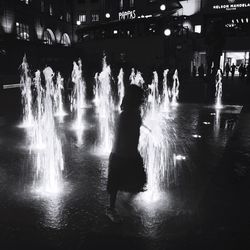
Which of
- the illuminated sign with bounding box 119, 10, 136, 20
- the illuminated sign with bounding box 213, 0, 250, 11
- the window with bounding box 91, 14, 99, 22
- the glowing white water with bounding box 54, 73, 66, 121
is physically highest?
the window with bounding box 91, 14, 99, 22

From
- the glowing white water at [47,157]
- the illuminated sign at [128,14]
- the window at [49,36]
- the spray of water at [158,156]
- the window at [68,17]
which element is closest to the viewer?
the spray of water at [158,156]

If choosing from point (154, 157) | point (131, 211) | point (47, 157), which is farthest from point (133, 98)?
point (47, 157)

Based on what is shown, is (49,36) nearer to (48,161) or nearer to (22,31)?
(22,31)

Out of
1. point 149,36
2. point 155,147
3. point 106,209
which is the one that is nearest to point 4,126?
point 155,147

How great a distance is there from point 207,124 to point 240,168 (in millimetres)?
5118

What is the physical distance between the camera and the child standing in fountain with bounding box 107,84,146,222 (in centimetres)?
424

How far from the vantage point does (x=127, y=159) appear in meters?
4.32

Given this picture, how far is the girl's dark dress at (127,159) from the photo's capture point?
4.27 metres

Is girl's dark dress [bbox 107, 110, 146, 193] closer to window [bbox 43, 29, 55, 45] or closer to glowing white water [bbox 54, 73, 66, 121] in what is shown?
glowing white water [bbox 54, 73, 66, 121]

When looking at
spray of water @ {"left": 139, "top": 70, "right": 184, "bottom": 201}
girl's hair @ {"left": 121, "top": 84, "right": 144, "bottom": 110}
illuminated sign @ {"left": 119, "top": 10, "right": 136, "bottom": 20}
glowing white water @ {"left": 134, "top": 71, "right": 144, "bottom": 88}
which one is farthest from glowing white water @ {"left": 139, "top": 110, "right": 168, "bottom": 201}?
illuminated sign @ {"left": 119, "top": 10, "right": 136, "bottom": 20}

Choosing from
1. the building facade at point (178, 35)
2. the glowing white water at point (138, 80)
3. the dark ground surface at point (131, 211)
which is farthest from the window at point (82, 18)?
the dark ground surface at point (131, 211)

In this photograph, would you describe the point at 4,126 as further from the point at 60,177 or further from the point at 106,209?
the point at 106,209

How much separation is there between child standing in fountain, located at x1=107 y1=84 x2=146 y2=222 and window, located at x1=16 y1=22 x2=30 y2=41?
3991 cm

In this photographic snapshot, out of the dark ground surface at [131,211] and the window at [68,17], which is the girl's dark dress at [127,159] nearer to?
the dark ground surface at [131,211]
